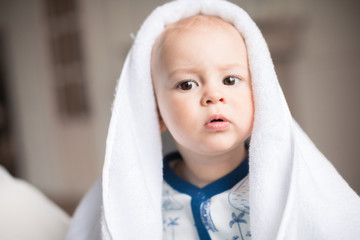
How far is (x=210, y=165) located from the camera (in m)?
0.68

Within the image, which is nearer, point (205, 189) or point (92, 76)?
point (205, 189)

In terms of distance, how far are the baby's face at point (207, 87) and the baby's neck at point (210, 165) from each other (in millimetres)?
69

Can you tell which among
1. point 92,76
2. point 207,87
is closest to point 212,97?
point 207,87

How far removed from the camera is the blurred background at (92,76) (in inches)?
75.8

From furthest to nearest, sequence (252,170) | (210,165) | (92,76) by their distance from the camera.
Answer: (92,76)
(210,165)
(252,170)

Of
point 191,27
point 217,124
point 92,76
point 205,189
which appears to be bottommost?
point 92,76

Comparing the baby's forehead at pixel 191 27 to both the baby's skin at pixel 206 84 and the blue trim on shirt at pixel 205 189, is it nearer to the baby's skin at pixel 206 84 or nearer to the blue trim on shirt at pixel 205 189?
the baby's skin at pixel 206 84

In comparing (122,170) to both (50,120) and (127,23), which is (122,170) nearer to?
(127,23)

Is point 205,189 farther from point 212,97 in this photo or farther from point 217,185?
point 212,97

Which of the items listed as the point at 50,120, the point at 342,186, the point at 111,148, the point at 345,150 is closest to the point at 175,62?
the point at 111,148

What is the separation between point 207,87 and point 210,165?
0.18 meters

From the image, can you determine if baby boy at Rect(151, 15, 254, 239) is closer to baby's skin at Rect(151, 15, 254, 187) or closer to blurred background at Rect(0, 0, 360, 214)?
baby's skin at Rect(151, 15, 254, 187)

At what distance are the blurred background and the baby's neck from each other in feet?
4.42

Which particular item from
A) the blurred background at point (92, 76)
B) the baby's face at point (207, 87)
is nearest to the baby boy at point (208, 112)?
the baby's face at point (207, 87)
